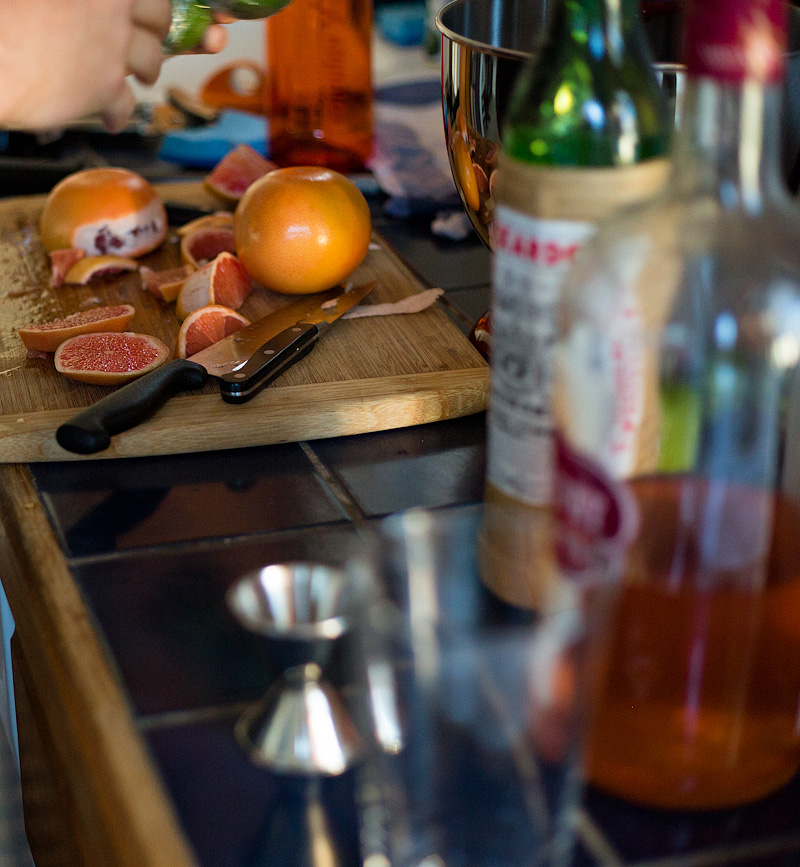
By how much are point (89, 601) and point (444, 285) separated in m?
0.65

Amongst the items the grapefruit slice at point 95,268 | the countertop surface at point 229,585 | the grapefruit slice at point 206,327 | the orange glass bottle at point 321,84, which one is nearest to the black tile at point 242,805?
the countertop surface at point 229,585

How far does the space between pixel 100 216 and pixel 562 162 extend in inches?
32.0

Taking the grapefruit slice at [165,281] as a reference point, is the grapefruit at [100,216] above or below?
above

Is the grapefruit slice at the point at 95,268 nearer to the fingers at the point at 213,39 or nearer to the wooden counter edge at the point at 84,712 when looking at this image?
the fingers at the point at 213,39

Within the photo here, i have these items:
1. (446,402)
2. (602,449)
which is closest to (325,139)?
(446,402)

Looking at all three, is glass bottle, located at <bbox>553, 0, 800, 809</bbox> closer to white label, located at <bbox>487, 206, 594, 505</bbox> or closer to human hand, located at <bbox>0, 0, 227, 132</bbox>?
white label, located at <bbox>487, 206, 594, 505</bbox>

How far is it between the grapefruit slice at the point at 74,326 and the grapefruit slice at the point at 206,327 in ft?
0.24

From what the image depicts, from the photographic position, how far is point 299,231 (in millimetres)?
1091

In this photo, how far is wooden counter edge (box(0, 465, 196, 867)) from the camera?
51 cm

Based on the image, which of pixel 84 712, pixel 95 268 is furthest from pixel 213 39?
pixel 84 712

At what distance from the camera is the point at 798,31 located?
88cm

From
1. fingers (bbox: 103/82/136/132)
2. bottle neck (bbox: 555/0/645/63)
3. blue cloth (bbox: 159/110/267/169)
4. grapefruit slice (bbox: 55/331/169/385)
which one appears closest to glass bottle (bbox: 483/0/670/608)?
bottle neck (bbox: 555/0/645/63)

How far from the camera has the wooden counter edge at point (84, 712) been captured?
51 centimetres

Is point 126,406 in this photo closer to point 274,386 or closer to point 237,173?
point 274,386
